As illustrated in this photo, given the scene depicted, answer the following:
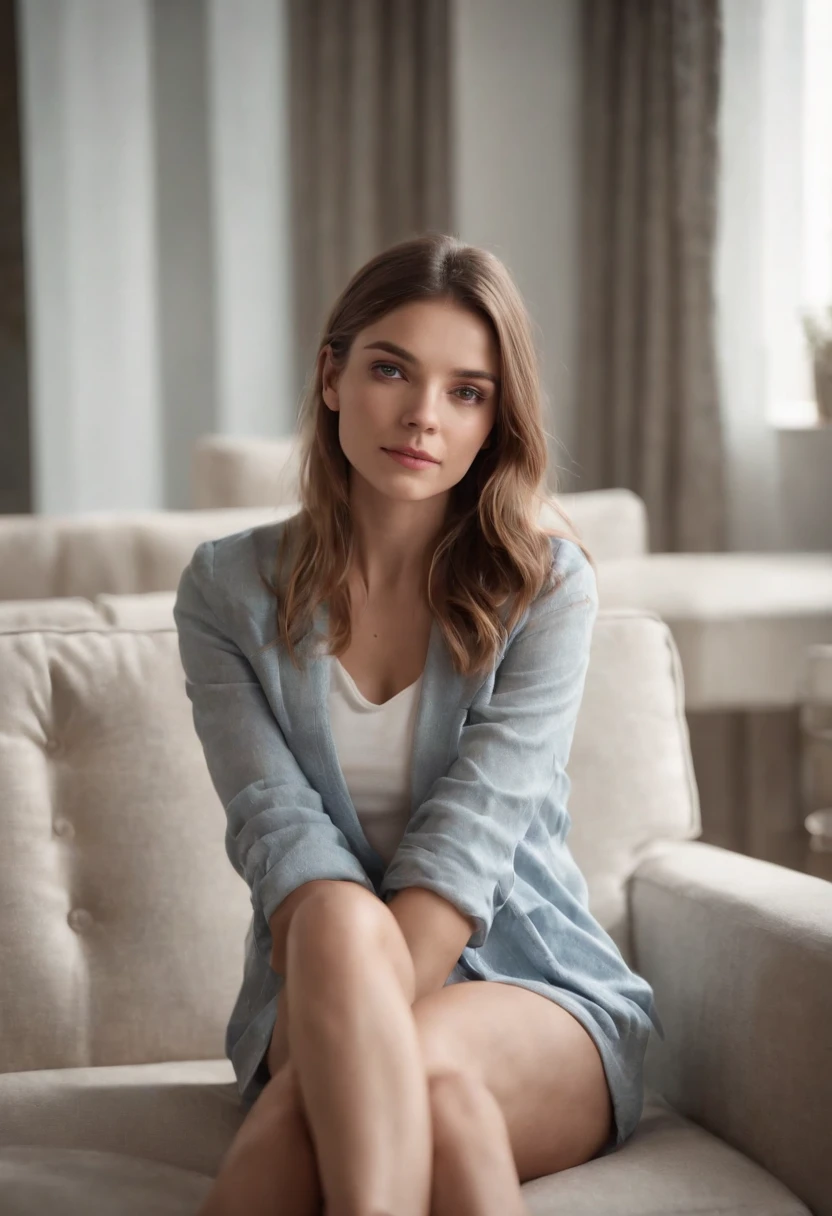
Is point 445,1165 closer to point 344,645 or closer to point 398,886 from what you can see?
point 398,886

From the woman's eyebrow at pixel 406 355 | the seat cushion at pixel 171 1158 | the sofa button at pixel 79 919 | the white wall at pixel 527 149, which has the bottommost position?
the seat cushion at pixel 171 1158

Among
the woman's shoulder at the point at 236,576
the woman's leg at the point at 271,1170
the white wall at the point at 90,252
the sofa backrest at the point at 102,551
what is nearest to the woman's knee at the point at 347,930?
the woman's leg at the point at 271,1170

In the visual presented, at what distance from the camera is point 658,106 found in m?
3.54

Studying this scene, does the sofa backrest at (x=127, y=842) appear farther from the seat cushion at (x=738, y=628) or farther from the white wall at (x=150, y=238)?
the white wall at (x=150, y=238)

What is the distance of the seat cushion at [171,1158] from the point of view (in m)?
1.14

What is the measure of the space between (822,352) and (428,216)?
1347mm

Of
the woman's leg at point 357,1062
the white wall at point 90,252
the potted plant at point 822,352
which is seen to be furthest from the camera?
the white wall at point 90,252

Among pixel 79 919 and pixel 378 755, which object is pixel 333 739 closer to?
pixel 378 755

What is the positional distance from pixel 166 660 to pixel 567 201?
260 centimetres

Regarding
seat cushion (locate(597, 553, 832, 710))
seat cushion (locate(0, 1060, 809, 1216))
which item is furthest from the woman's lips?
seat cushion (locate(597, 553, 832, 710))

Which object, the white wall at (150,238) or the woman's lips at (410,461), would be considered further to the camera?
the white wall at (150,238)

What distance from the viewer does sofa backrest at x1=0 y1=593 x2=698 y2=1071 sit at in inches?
58.9

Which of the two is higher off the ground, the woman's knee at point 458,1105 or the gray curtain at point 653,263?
the gray curtain at point 653,263

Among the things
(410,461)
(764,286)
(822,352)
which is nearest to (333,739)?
(410,461)
